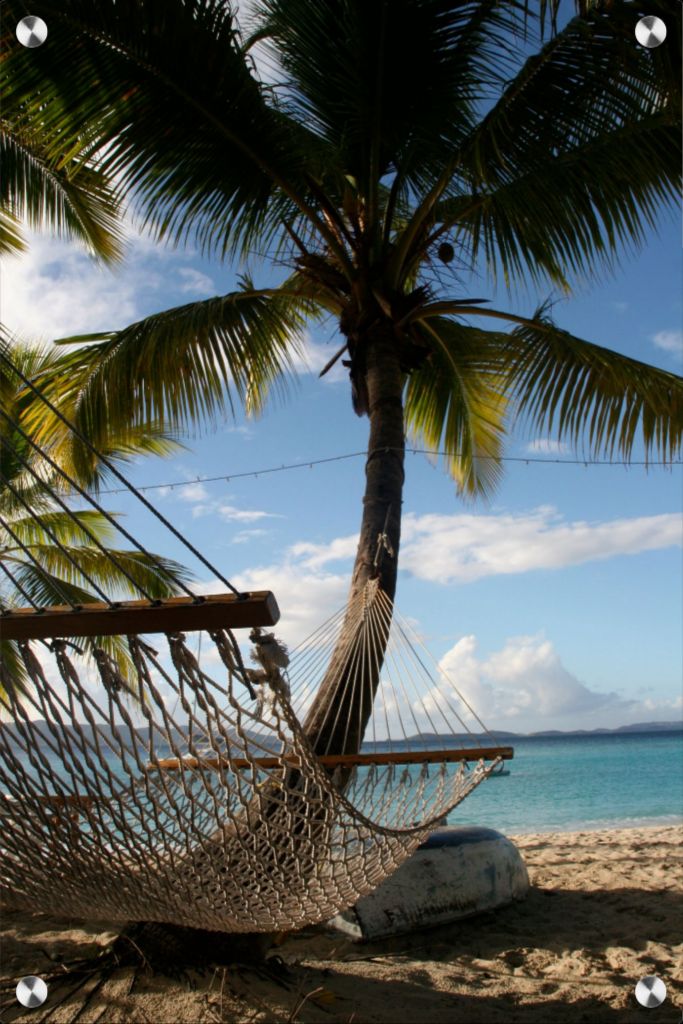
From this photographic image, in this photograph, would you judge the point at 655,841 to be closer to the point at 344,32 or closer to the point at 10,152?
the point at 344,32

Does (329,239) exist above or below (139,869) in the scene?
above

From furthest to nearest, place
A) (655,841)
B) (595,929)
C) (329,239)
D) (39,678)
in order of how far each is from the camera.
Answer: (655,841)
(329,239)
(595,929)
(39,678)

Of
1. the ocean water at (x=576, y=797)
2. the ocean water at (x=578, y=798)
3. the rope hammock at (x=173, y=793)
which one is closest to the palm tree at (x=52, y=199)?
the rope hammock at (x=173, y=793)

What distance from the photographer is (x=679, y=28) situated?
259 centimetres

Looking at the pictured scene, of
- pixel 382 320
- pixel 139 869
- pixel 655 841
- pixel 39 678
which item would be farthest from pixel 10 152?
pixel 655 841

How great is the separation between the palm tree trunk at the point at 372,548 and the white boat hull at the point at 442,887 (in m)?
0.67

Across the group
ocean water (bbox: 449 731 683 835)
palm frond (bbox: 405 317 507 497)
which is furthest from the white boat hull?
ocean water (bbox: 449 731 683 835)

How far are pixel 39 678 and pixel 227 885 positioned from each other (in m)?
0.65

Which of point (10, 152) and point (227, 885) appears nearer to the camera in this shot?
point (227, 885)

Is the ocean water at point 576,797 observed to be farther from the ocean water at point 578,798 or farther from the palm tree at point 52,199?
the palm tree at point 52,199

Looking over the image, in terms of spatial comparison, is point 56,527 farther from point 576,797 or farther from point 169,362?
point 576,797

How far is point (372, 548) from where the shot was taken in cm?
317

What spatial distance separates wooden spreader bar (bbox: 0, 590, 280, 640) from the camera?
144cm

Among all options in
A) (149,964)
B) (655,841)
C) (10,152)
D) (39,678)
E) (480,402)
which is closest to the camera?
(39,678)
